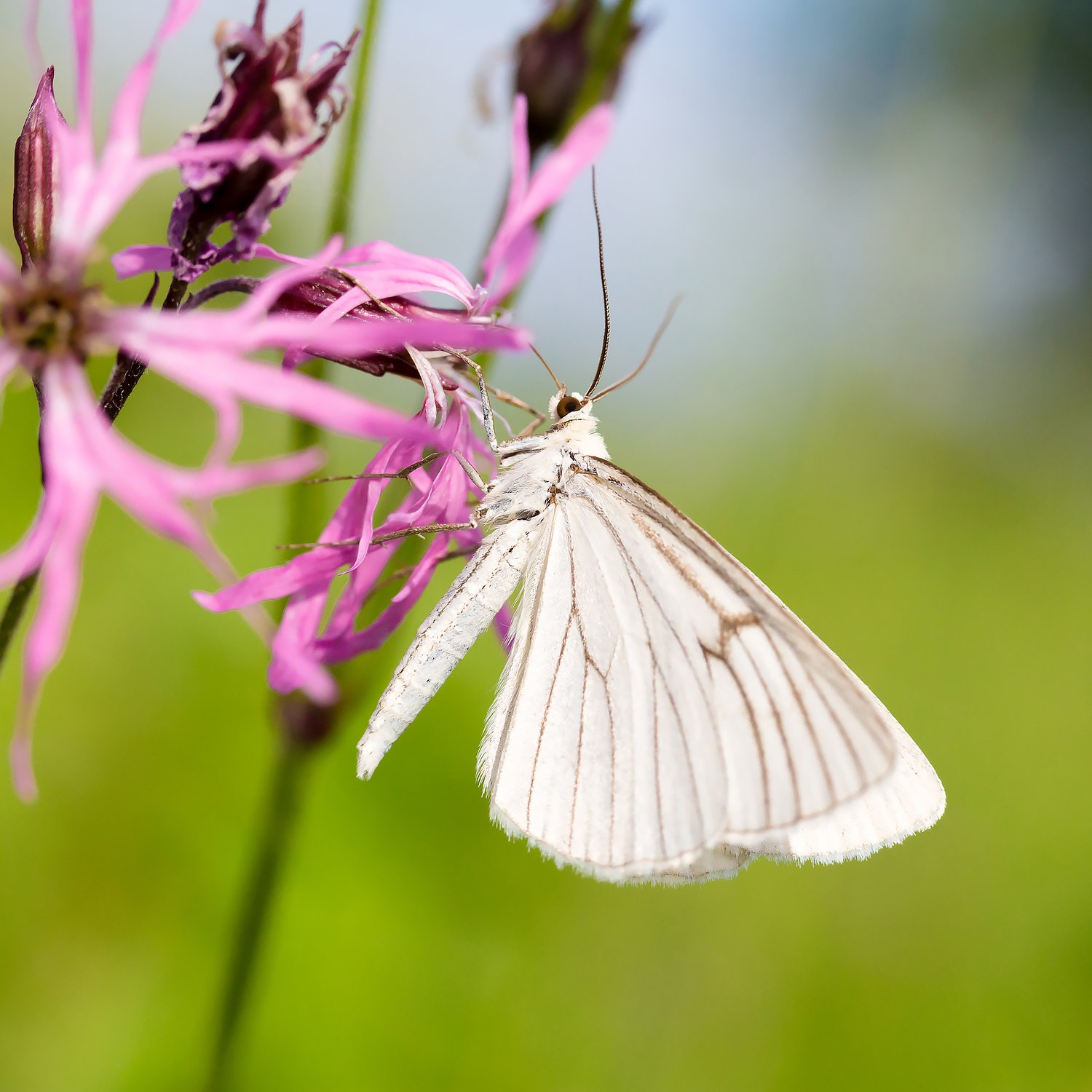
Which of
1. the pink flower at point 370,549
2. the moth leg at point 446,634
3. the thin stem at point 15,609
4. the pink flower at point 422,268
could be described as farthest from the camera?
the moth leg at point 446,634

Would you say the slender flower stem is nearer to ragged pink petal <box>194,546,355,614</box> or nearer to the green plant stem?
ragged pink petal <box>194,546,355,614</box>

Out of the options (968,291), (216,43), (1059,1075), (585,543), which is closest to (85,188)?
(216,43)

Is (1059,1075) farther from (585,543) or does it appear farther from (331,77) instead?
(331,77)

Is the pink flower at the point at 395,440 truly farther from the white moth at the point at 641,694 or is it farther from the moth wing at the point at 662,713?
the moth wing at the point at 662,713

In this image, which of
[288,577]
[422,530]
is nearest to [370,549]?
[422,530]

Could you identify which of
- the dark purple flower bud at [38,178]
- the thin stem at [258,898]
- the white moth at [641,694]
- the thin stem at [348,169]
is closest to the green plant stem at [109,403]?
the dark purple flower bud at [38,178]

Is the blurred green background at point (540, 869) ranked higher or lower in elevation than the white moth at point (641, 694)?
lower
